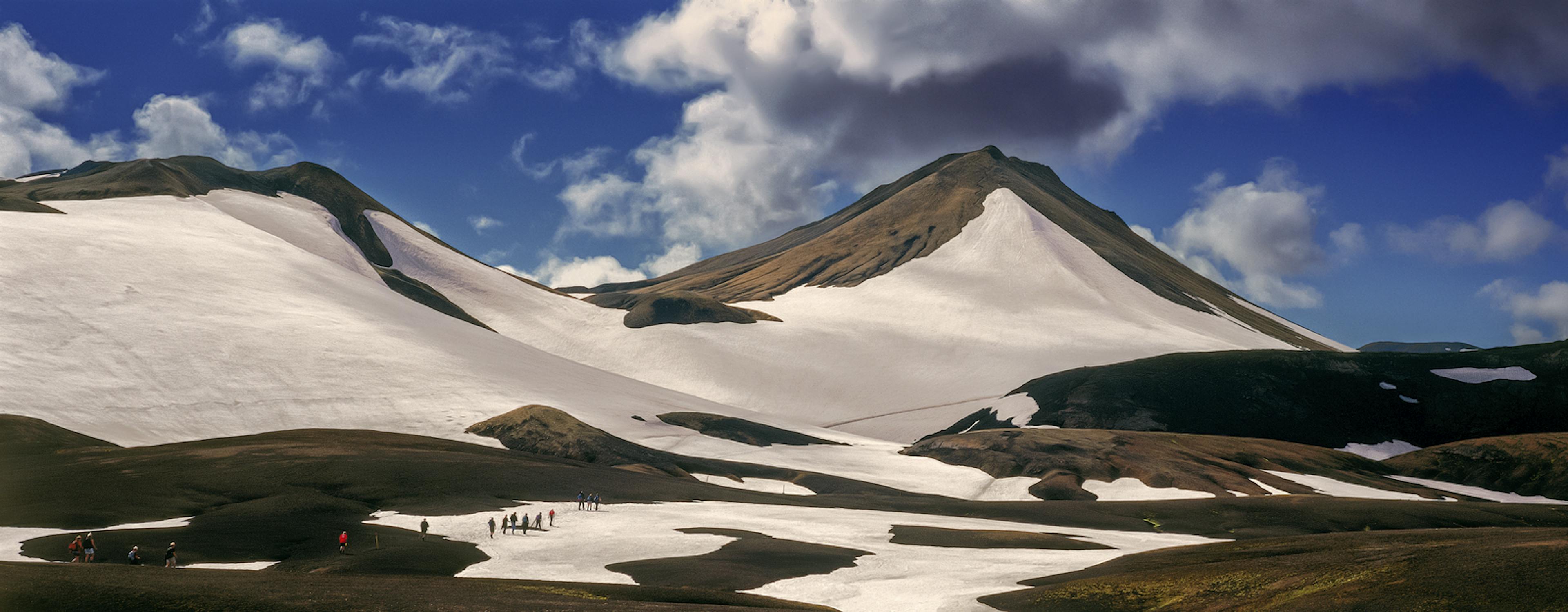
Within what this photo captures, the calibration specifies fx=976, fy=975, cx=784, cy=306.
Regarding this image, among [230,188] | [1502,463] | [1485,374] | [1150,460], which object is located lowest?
[1502,463]

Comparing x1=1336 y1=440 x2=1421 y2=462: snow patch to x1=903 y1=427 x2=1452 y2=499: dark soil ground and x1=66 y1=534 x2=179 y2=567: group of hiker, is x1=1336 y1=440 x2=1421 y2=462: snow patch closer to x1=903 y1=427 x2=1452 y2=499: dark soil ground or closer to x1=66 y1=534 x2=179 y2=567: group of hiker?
x1=903 y1=427 x2=1452 y2=499: dark soil ground

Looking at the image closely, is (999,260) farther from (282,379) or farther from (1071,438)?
(282,379)

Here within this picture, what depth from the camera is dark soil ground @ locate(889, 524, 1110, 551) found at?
169ft

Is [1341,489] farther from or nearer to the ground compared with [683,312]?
nearer to the ground

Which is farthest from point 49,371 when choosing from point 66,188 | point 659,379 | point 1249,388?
point 1249,388

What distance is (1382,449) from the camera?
109875 mm

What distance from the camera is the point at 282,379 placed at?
85.8 m

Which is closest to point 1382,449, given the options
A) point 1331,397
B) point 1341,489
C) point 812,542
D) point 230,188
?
point 1331,397

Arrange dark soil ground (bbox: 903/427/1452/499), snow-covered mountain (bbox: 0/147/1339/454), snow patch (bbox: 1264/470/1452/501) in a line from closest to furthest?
snow-covered mountain (bbox: 0/147/1339/454), snow patch (bbox: 1264/470/1452/501), dark soil ground (bbox: 903/427/1452/499)

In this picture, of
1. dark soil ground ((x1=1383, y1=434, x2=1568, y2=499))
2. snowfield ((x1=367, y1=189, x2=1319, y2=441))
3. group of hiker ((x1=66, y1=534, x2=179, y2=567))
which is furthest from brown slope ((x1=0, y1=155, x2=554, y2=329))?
dark soil ground ((x1=1383, y1=434, x2=1568, y2=499))

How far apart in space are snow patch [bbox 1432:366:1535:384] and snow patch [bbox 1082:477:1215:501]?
204 ft

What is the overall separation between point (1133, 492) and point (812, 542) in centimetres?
4358

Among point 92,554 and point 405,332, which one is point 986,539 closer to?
point 92,554

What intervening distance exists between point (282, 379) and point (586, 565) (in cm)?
5580
